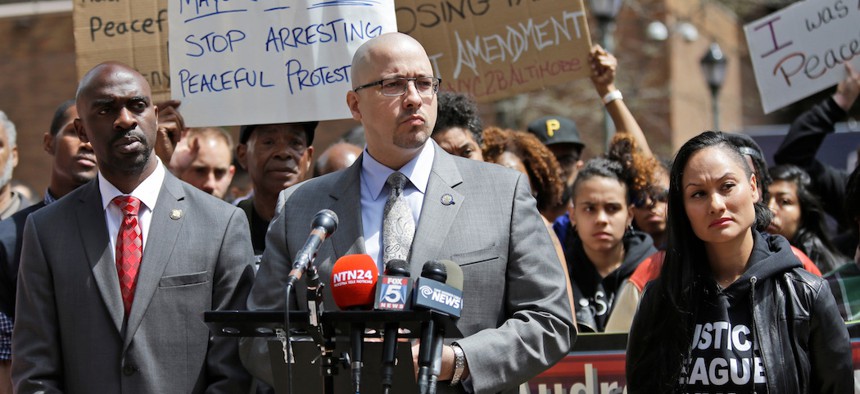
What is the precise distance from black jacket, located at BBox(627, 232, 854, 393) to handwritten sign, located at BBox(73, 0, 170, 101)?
352cm

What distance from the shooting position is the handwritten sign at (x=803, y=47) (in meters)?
7.23

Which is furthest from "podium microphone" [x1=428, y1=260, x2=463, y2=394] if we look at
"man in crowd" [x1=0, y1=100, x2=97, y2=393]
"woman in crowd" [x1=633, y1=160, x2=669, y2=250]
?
"woman in crowd" [x1=633, y1=160, x2=669, y2=250]

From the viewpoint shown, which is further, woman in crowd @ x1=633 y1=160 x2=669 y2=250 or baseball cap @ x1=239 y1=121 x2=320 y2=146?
woman in crowd @ x1=633 y1=160 x2=669 y2=250

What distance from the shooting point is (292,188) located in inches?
172

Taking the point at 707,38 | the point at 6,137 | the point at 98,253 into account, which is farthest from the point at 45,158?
the point at 98,253

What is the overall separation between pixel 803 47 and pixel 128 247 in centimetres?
475

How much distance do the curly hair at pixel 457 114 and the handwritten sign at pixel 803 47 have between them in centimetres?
218

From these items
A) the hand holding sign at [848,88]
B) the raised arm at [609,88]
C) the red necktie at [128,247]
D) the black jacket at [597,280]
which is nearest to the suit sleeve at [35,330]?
the red necktie at [128,247]

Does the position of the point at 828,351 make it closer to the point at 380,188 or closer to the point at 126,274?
the point at 380,188

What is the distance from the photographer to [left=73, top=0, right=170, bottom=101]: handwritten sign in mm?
6465

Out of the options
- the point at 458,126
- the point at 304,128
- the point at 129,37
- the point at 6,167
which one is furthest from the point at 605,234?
the point at 6,167

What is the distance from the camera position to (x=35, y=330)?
14.2 ft

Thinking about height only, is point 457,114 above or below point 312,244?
above

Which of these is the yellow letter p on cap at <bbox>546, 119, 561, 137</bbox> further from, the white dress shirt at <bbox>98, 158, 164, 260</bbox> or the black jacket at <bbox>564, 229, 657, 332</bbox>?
the white dress shirt at <bbox>98, 158, 164, 260</bbox>
